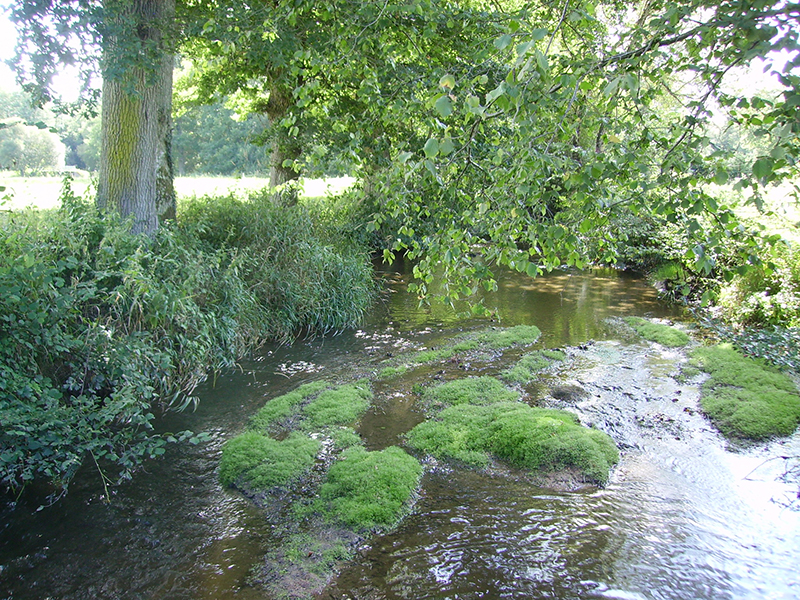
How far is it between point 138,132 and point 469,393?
6939mm

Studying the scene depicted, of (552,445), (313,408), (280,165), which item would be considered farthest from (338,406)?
(280,165)

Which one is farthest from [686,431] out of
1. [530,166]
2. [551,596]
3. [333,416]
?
[530,166]

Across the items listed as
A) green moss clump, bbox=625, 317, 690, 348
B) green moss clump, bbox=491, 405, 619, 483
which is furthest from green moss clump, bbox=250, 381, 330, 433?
green moss clump, bbox=625, 317, 690, 348

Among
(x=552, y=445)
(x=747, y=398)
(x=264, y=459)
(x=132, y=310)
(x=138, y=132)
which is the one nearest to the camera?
(x=264, y=459)

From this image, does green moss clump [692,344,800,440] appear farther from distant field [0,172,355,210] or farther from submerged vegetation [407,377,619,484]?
distant field [0,172,355,210]

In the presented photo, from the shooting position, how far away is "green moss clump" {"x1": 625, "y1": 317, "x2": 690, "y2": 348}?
10883mm

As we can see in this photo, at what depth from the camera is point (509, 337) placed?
11.1 meters

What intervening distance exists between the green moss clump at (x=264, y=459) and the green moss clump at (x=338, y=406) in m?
0.48

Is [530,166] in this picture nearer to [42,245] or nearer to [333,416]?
[333,416]

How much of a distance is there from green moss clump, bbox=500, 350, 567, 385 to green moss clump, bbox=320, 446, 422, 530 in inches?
122

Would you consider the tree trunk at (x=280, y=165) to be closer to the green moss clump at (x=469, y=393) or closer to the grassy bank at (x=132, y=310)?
the grassy bank at (x=132, y=310)

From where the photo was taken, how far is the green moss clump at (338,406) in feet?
24.3

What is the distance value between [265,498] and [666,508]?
4149 mm

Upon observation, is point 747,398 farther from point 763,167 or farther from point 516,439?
point 763,167
